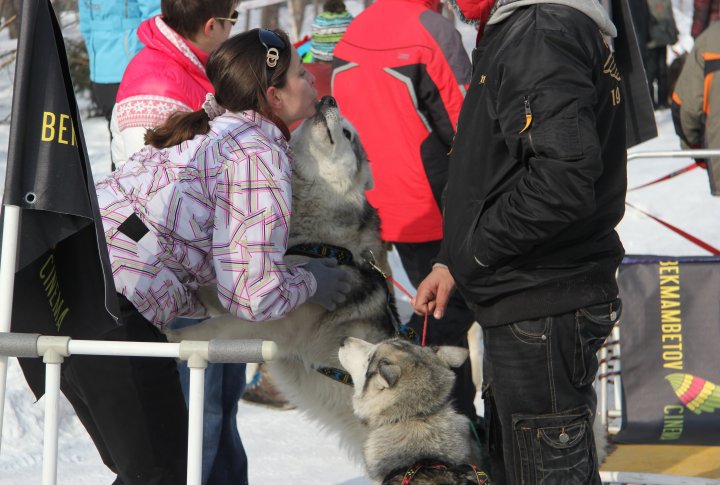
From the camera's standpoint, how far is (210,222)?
268 cm

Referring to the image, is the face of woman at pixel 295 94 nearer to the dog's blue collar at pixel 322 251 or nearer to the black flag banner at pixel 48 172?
the dog's blue collar at pixel 322 251

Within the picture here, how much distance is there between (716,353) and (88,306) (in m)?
2.80

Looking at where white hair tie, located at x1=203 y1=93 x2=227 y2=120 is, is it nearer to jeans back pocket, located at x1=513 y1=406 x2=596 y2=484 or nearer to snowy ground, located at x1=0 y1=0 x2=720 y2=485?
jeans back pocket, located at x1=513 y1=406 x2=596 y2=484

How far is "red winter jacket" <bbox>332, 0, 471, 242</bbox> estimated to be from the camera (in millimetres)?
4234

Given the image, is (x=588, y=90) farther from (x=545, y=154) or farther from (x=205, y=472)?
(x=205, y=472)

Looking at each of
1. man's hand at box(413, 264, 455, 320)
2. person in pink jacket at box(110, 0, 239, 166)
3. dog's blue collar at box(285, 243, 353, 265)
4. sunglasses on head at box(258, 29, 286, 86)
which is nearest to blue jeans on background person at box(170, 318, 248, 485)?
dog's blue collar at box(285, 243, 353, 265)

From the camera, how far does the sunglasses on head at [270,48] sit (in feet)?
9.50

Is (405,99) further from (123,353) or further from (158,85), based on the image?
(123,353)

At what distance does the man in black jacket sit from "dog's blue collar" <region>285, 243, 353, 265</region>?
74cm

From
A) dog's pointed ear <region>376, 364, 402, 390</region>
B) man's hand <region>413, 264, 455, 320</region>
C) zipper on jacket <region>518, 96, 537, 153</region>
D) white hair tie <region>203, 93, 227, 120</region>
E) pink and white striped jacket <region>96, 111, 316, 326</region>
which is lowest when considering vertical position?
dog's pointed ear <region>376, 364, 402, 390</region>

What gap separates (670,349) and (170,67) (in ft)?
8.08

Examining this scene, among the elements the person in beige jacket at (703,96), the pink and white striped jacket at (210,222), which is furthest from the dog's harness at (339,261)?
the person in beige jacket at (703,96)

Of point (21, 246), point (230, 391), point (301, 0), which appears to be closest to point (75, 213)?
point (21, 246)

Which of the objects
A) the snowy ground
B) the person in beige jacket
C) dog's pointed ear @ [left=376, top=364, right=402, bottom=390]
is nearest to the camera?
dog's pointed ear @ [left=376, top=364, right=402, bottom=390]
